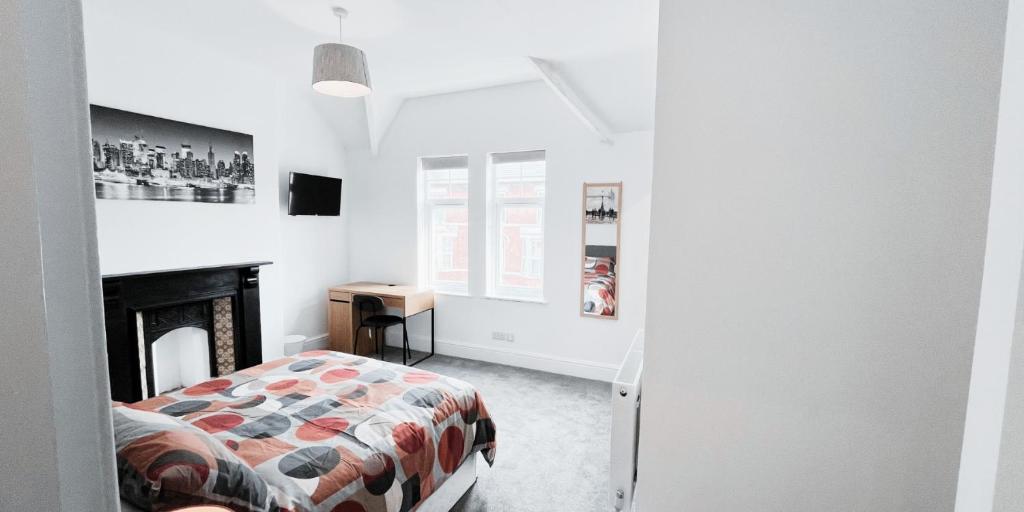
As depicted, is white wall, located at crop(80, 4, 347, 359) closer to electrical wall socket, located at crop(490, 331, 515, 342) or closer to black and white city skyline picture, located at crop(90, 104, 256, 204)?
black and white city skyline picture, located at crop(90, 104, 256, 204)

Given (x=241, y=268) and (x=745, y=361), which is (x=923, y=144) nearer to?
(x=745, y=361)

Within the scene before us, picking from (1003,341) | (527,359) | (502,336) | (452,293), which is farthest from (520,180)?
(1003,341)

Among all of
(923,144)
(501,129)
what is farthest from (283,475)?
(501,129)

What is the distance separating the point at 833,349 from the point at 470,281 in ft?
12.4

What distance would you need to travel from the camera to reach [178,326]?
3.18 metres

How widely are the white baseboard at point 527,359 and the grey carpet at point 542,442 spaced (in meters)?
0.10

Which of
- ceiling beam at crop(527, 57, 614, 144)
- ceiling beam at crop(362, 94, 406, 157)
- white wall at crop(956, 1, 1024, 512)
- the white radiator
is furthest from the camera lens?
ceiling beam at crop(362, 94, 406, 157)

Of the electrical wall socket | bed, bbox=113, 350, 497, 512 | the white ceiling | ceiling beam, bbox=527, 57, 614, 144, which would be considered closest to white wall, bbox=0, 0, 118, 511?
bed, bbox=113, 350, 497, 512

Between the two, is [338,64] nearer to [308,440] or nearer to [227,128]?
[227,128]

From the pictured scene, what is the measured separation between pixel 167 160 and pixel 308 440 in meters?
2.58

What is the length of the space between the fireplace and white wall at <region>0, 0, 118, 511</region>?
2.89m

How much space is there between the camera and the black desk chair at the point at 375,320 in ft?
14.0

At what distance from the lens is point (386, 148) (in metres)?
4.83

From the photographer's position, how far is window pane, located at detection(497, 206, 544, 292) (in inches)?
170
